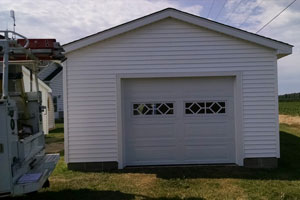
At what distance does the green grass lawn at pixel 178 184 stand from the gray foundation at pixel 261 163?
0.66 ft

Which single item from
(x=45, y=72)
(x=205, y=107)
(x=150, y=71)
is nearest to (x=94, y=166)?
(x=150, y=71)

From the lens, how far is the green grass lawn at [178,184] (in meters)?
5.24

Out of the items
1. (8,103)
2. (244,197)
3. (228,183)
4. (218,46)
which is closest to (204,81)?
(218,46)

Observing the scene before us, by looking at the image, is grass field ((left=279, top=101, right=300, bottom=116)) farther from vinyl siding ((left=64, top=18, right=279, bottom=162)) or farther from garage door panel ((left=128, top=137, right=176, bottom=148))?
garage door panel ((left=128, top=137, right=176, bottom=148))

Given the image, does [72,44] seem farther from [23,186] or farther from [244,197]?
[244,197]

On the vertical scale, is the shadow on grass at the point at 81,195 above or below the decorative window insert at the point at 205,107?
below

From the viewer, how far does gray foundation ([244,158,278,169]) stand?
7090mm

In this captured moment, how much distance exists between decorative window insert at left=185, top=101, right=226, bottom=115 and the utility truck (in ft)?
11.9

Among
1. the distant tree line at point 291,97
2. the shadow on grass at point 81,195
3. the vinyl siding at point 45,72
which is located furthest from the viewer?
the distant tree line at point 291,97

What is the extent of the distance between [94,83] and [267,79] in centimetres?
443

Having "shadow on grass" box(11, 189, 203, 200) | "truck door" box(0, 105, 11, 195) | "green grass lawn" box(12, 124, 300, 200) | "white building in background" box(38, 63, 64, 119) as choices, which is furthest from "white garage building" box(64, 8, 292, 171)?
"white building in background" box(38, 63, 64, 119)

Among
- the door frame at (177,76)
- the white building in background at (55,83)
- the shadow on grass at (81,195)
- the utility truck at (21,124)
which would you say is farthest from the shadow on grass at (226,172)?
the white building in background at (55,83)

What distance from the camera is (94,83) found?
7145 mm

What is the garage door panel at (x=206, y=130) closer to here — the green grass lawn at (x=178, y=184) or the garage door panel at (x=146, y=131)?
the garage door panel at (x=146, y=131)
